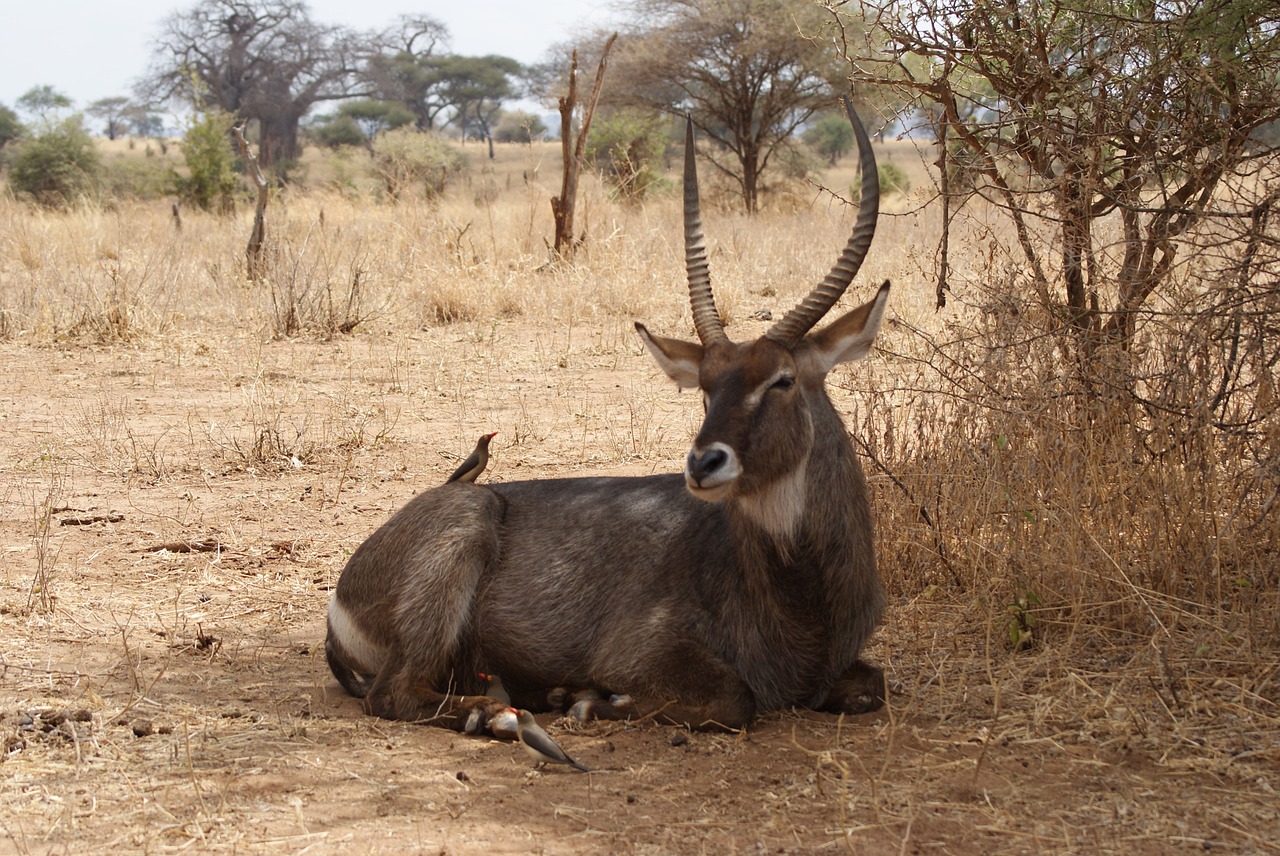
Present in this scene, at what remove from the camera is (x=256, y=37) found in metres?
46.7

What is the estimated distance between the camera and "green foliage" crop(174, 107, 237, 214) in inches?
882

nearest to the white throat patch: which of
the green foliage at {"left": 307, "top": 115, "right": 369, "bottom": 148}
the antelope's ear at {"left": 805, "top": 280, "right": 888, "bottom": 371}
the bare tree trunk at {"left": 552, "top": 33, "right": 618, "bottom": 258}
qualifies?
the antelope's ear at {"left": 805, "top": 280, "right": 888, "bottom": 371}

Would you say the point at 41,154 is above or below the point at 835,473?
above

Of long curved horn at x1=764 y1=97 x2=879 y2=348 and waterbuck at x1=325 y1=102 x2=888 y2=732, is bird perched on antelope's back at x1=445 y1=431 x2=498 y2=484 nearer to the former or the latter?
waterbuck at x1=325 y1=102 x2=888 y2=732

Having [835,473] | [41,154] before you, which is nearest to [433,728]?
[835,473]

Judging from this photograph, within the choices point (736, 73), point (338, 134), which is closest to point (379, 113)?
point (338, 134)

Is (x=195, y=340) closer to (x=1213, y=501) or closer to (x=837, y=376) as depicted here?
(x=837, y=376)

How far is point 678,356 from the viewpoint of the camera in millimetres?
4281

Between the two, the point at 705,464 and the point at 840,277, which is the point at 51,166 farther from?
the point at 705,464

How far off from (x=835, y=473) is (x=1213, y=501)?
5.08 ft

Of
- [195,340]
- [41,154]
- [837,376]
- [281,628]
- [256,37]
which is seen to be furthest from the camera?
[256,37]

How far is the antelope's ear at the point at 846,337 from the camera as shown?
13.0 ft

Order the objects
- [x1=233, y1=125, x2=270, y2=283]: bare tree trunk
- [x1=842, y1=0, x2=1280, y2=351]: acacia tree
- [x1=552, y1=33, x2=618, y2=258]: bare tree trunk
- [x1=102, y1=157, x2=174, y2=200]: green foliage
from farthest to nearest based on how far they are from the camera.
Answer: [x1=102, y1=157, x2=174, y2=200]: green foliage, [x1=552, y1=33, x2=618, y2=258]: bare tree trunk, [x1=233, y1=125, x2=270, y2=283]: bare tree trunk, [x1=842, y1=0, x2=1280, y2=351]: acacia tree

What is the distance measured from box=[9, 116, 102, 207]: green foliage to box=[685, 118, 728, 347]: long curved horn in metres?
23.3
